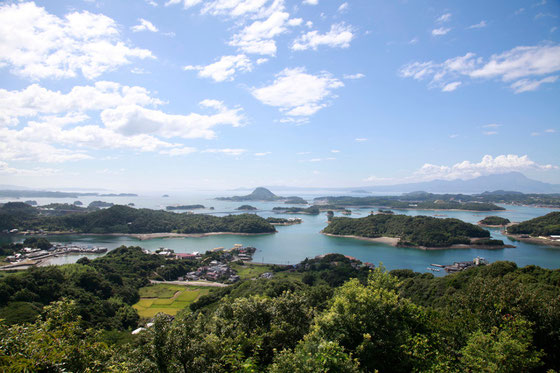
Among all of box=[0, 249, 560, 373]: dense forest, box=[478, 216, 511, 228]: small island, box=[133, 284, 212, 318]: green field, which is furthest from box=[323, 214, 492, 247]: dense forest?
box=[0, 249, 560, 373]: dense forest

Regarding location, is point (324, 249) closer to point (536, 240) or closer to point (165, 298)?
point (165, 298)

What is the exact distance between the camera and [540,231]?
3834 centimetres

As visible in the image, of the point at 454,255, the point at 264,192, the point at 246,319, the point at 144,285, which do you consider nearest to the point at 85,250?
the point at 144,285

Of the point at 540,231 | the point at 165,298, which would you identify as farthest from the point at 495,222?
the point at 165,298

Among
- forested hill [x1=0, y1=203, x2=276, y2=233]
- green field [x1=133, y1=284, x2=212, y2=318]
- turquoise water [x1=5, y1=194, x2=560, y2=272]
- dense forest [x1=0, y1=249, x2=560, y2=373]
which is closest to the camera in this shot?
dense forest [x1=0, y1=249, x2=560, y2=373]

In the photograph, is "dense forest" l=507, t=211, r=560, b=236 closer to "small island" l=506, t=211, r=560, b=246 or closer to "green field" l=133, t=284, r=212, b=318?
"small island" l=506, t=211, r=560, b=246

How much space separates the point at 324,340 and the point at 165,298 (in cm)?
1850

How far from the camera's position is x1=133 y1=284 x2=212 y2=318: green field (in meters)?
17.2

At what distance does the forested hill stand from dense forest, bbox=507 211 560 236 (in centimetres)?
3719

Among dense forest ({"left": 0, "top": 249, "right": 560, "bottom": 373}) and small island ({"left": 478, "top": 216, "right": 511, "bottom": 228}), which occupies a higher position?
dense forest ({"left": 0, "top": 249, "right": 560, "bottom": 373})

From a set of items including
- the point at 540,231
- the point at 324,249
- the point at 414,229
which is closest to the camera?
the point at 324,249

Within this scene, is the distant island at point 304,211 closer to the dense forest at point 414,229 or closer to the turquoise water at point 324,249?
the turquoise water at point 324,249

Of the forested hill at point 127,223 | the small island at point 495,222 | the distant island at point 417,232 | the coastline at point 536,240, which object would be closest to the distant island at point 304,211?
the forested hill at point 127,223

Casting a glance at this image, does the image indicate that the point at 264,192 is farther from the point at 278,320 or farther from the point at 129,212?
the point at 278,320
